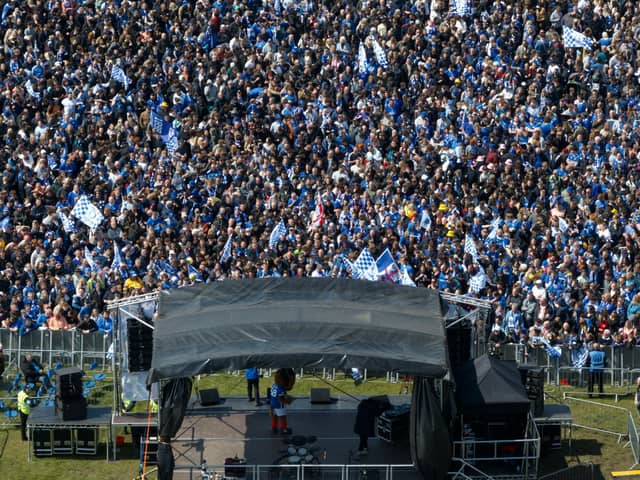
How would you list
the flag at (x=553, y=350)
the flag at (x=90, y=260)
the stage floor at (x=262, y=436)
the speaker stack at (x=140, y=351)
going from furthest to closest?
1. the flag at (x=90, y=260)
2. the flag at (x=553, y=350)
3. the speaker stack at (x=140, y=351)
4. the stage floor at (x=262, y=436)

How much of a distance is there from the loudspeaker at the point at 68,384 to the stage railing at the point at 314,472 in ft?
Answer: 12.3

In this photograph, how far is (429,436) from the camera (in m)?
31.8

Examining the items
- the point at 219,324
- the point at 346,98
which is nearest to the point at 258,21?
the point at 346,98

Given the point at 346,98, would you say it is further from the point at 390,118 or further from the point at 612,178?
the point at 612,178

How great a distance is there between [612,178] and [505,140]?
395cm

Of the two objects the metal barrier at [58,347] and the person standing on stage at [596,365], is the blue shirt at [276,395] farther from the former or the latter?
the person standing on stage at [596,365]

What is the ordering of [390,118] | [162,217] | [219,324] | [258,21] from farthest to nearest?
[258,21] → [390,118] → [162,217] → [219,324]

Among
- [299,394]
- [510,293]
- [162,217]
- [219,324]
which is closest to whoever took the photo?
[219,324]

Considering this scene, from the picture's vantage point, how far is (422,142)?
1885 inches

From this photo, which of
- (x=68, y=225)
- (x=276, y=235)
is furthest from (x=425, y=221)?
(x=68, y=225)

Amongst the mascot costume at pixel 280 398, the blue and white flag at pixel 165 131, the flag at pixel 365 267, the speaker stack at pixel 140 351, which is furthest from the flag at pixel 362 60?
the speaker stack at pixel 140 351

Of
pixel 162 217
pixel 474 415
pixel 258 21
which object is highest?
pixel 258 21

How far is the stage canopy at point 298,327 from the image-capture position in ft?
103

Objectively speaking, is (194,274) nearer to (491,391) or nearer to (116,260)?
(116,260)
